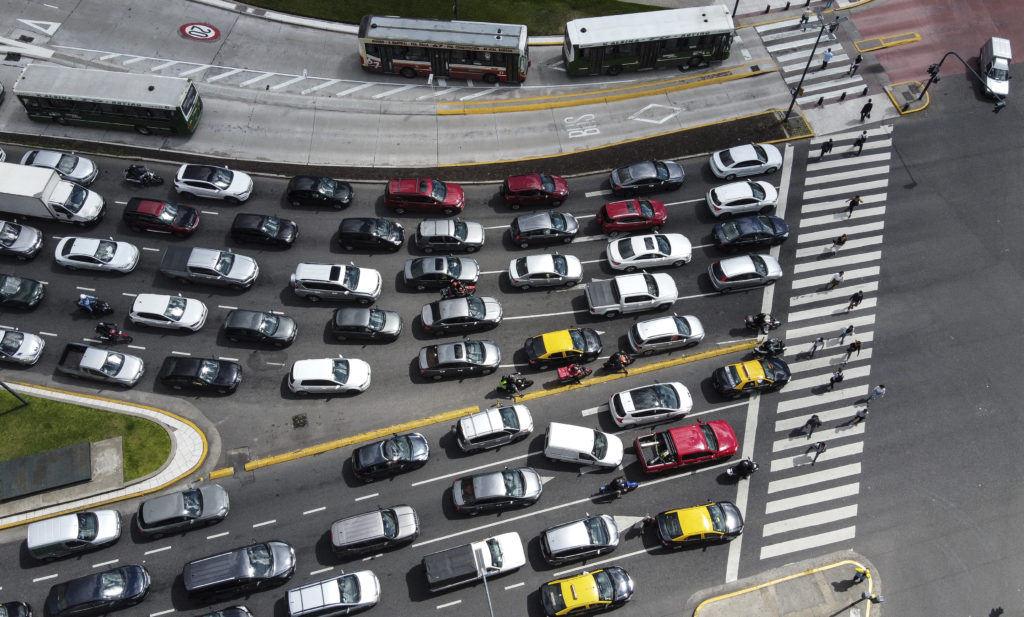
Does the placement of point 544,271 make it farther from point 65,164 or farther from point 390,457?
point 65,164

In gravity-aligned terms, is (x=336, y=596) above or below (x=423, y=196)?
below

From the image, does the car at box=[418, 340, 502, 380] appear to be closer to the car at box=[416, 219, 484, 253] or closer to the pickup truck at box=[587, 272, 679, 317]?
the pickup truck at box=[587, 272, 679, 317]

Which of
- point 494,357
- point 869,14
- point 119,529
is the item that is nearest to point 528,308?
point 494,357

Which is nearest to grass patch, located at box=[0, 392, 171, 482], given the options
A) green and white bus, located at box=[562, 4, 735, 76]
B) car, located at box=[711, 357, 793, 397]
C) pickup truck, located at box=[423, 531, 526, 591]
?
pickup truck, located at box=[423, 531, 526, 591]

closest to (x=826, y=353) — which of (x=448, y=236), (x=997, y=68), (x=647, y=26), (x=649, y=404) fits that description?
(x=649, y=404)

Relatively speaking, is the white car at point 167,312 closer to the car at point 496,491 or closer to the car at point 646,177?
the car at point 496,491

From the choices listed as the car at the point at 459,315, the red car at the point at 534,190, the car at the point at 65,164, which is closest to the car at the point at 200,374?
the car at the point at 459,315
